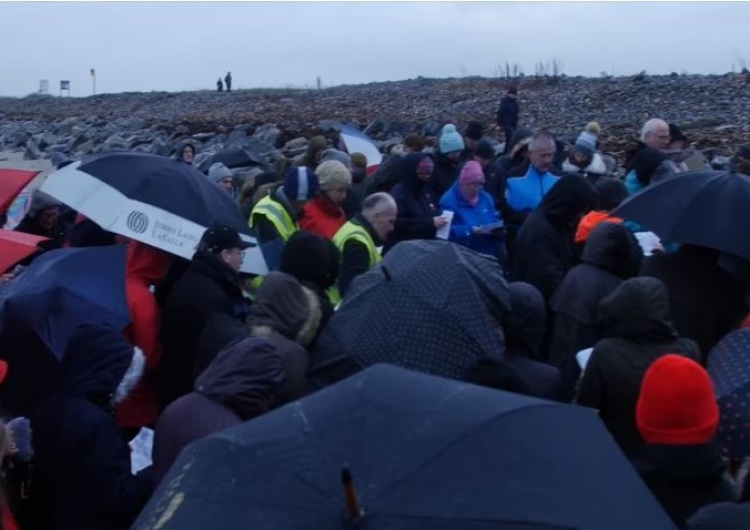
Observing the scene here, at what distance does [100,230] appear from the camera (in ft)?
21.0

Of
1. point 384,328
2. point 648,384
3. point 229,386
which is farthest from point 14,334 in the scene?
point 648,384

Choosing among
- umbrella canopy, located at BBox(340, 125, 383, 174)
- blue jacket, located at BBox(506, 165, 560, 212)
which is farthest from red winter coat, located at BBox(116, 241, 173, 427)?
umbrella canopy, located at BBox(340, 125, 383, 174)

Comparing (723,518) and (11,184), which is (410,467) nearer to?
(723,518)

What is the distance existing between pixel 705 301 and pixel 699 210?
1.35 ft

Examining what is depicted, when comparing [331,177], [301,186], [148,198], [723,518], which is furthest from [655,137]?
[723,518]

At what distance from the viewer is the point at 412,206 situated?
8133mm

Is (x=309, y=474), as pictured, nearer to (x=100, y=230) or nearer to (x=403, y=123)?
(x=100, y=230)

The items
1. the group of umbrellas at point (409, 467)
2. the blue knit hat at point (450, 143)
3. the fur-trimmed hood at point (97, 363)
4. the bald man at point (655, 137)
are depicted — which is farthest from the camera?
the blue knit hat at point (450, 143)

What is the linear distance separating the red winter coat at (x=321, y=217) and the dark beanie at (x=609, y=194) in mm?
1533

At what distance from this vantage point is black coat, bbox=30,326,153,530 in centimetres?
391

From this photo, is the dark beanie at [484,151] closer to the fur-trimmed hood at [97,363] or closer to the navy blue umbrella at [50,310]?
the navy blue umbrella at [50,310]

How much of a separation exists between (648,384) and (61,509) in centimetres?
204

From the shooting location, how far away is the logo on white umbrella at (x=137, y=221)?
537 centimetres

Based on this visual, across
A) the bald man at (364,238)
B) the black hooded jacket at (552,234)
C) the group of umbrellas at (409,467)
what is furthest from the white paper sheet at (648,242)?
the group of umbrellas at (409,467)
